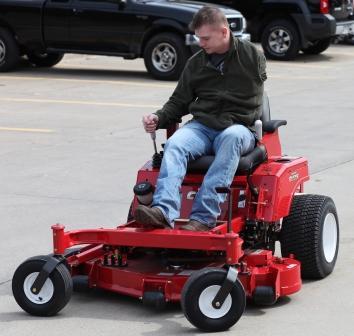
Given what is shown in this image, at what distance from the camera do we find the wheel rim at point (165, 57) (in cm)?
1723

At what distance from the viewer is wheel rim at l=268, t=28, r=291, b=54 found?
65.4 feet

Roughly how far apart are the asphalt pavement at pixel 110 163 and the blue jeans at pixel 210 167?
547 mm

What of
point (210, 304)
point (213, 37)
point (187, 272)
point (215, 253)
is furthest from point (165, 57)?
point (210, 304)

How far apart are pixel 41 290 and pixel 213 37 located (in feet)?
5.80

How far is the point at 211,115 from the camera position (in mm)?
6539

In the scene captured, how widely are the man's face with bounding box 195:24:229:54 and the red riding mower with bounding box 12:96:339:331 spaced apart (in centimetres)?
54

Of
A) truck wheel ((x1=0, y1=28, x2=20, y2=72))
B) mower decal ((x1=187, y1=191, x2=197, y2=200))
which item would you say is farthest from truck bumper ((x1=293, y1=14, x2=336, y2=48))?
mower decal ((x1=187, y1=191, x2=197, y2=200))

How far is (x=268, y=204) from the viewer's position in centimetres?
628

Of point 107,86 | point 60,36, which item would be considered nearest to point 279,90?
point 107,86

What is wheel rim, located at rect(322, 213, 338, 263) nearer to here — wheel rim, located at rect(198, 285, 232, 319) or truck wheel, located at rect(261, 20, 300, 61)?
wheel rim, located at rect(198, 285, 232, 319)

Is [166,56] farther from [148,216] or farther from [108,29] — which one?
[148,216]

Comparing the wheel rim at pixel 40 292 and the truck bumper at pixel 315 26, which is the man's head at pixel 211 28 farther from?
the truck bumper at pixel 315 26

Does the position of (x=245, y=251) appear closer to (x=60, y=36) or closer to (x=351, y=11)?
(x=60, y=36)

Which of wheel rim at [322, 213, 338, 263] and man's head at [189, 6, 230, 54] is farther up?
man's head at [189, 6, 230, 54]
